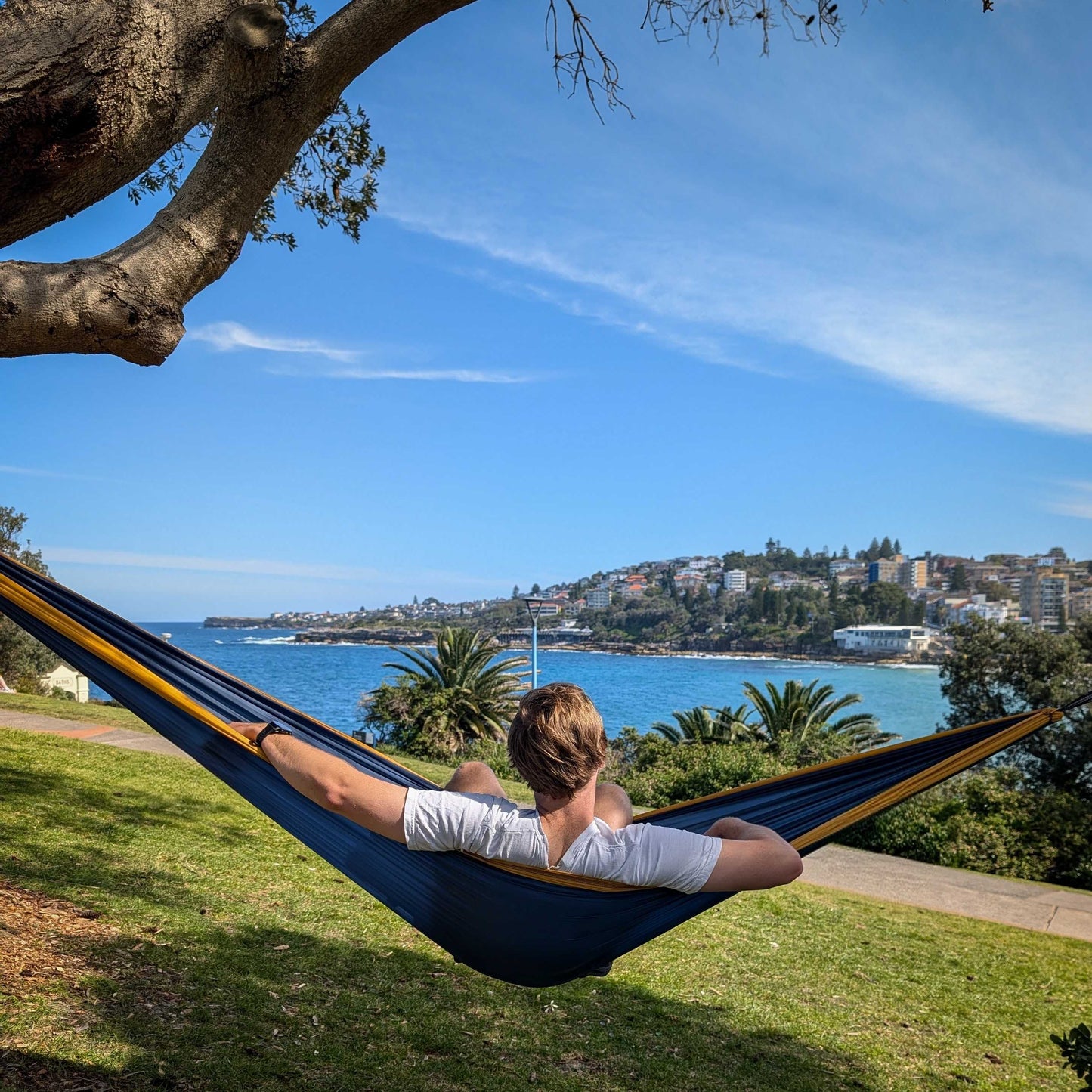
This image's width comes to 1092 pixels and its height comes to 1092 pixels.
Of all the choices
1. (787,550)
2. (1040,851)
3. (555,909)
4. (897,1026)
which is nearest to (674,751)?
(1040,851)

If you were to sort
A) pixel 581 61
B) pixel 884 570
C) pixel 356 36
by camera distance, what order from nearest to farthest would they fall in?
pixel 356 36 → pixel 581 61 → pixel 884 570

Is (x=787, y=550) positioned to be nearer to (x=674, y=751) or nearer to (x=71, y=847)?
(x=674, y=751)

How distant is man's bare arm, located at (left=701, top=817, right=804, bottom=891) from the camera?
170 cm

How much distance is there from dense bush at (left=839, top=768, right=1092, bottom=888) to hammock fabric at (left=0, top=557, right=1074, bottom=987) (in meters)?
5.37

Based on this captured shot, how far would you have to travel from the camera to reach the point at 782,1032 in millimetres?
3158

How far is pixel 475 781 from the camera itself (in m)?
1.96

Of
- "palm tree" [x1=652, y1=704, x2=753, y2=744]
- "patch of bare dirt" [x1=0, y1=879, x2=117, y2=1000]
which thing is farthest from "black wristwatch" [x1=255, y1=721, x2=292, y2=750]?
"palm tree" [x1=652, y1=704, x2=753, y2=744]

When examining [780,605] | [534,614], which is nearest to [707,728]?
[534,614]

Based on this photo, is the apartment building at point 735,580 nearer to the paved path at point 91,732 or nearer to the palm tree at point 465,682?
the palm tree at point 465,682

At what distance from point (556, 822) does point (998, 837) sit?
21.9 feet

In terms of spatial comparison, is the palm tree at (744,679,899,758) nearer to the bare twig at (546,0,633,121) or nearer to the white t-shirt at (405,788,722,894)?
the bare twig at (546,0,633,121)

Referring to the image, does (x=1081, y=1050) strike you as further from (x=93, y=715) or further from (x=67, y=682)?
(x=67, y=682)

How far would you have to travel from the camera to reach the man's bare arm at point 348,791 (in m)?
1.75

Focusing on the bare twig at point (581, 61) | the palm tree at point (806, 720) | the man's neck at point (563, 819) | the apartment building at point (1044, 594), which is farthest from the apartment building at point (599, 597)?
the man's neck at point (563, 819)
